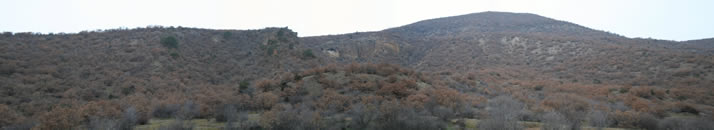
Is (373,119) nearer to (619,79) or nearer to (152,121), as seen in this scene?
(152,121)

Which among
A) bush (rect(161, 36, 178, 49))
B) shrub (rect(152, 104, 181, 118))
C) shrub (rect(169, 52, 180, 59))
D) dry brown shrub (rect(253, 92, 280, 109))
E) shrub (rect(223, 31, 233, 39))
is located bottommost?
shrub (rect(152, 104, 181, 118))

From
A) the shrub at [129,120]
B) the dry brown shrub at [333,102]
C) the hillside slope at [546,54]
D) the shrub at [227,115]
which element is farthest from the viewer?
the hillside slope at [546,54]

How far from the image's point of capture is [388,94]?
1284 cm

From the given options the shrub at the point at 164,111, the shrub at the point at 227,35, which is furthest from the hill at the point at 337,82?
the shrub at the point at 227,35

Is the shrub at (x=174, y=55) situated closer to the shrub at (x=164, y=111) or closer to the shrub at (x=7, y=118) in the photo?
the shrub at (x=7, y=118)

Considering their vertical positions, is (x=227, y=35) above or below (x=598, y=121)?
above

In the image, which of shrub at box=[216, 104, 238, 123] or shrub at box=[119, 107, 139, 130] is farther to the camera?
shrub at box=[216, 104, 238, 123]

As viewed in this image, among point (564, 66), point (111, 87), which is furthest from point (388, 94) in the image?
point (564, 66)

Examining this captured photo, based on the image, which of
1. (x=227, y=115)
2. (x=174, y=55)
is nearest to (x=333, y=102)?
(x=227, y=115)

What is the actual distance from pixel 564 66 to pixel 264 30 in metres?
29.0

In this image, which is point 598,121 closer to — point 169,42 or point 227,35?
point 169,42

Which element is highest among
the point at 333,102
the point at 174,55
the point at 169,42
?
the point at 169,42

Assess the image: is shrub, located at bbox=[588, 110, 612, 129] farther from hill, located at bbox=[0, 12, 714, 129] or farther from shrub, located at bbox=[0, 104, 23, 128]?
shrub, located at bbox=[0, 104, 23, 128]

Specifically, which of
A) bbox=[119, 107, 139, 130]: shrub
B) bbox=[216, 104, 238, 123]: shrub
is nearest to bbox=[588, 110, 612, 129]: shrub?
bbox=[216, 104, 238, 123]: shrub
